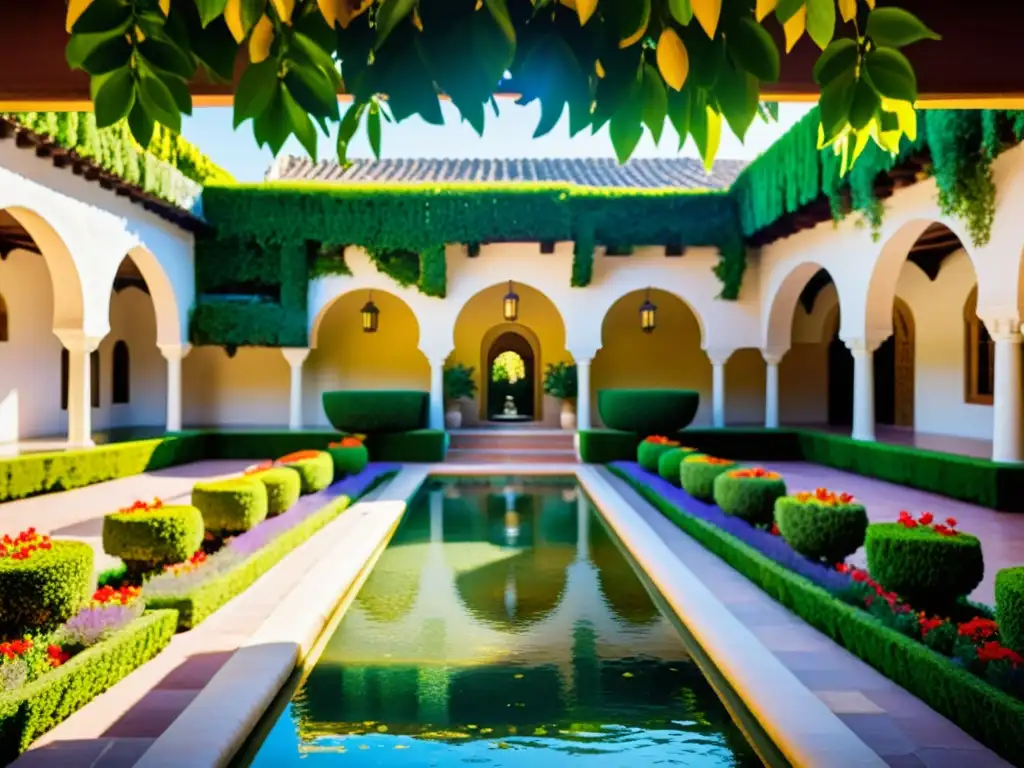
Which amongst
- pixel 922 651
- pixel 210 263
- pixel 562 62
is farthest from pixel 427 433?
pixel 562 62

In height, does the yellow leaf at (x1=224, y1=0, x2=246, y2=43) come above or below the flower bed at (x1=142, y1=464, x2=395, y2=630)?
above

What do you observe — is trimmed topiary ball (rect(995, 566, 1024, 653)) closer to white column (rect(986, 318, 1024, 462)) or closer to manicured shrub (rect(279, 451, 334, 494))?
white column (rect(986, 318, 1024, 462))

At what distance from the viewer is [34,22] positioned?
129 inches

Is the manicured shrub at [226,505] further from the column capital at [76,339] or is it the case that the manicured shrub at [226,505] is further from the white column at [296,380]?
the white column at [296,380]

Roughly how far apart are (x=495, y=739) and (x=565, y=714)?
1.68 feet

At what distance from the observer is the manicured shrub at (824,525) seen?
6.79m

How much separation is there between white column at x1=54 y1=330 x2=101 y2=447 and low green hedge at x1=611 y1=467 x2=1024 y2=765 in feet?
35.7

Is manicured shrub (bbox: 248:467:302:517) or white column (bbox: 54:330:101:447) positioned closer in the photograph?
manicured shrub (bbox: 248:467:302:517)

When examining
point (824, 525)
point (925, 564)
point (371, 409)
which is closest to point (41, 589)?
point (925, 564)

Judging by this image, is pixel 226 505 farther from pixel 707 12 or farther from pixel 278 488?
pixel 707 12

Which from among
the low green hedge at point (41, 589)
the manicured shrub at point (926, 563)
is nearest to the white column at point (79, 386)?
the low green hedge at point (41, 589)

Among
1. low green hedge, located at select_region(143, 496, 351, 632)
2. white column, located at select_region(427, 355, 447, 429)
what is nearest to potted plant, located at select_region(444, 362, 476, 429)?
white column, located at select_region(427, 355, 447, 429)

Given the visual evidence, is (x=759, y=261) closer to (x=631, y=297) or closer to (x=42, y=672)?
(x=631, y=297)

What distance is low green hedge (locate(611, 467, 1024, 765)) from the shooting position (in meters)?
3.66
